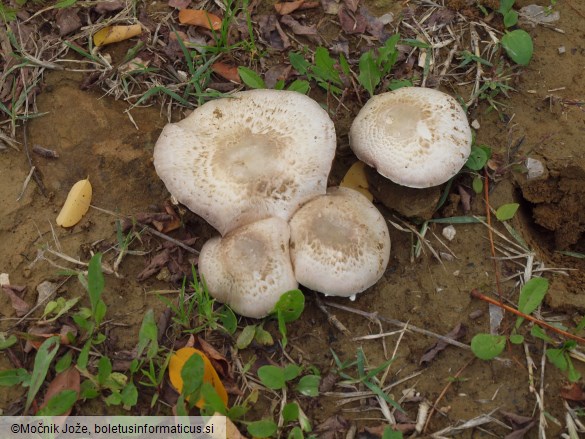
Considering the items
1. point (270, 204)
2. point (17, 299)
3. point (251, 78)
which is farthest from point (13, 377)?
point (251, 78)

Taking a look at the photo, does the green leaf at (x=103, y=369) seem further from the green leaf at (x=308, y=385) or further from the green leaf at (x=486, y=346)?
the green leaf at (x=486, y=346)

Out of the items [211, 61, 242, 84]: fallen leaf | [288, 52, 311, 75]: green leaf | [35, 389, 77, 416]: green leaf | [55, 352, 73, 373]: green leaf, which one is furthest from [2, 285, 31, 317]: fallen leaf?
[288, 52, 311, 75]: green leaf

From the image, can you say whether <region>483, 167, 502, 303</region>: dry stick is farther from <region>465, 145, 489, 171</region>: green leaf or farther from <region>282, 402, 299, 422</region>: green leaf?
<region>282, 402, 299, 422</region>: green leaf

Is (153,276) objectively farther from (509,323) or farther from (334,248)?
(509,323)

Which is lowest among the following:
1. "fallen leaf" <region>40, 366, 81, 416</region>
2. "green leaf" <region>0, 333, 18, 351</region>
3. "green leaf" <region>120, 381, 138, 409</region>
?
"green leaf" <region>120, 381, 138, 409</region>

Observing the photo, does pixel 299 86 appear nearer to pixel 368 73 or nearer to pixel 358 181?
pixel 368 73

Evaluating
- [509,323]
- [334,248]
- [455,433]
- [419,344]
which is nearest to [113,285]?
[334,248]
